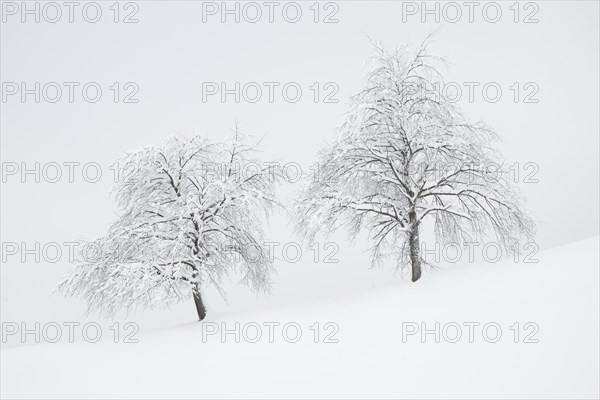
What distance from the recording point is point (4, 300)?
55.5 m

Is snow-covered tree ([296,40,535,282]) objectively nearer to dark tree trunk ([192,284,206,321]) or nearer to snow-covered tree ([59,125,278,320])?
snow-covered tree ([59,125,278,320])

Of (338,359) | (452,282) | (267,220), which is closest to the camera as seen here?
(338,359)

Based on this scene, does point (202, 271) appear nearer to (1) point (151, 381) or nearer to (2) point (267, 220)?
(2) point (267, 220)

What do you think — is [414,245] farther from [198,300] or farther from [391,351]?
[198,300]

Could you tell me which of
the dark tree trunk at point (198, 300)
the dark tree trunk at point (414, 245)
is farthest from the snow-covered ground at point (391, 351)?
the dark tree trunk at point (198, 300)

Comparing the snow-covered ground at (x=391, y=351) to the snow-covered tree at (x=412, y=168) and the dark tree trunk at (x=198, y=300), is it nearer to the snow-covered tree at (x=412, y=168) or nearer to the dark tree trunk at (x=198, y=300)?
the snow-covered tree at (x=412, y=168)

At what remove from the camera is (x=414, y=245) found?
46.9ft

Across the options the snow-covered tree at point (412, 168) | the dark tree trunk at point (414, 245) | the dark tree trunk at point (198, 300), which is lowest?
the dark tree trunk at point (198, 300)

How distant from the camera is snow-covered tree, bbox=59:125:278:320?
1377 centimetres

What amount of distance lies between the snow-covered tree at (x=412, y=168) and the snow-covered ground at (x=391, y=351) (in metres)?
1.90

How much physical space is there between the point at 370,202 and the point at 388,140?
2.02 meters

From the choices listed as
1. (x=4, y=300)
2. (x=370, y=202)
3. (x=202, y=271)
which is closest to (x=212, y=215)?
(x=202, y=271)

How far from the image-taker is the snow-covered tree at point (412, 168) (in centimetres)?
1348

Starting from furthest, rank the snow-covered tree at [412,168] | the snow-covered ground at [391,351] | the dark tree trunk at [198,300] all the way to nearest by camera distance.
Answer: the dark tree trunk at [198,300], the snow-covered tree at [412,168], the snow-covered ground at [391,351]
